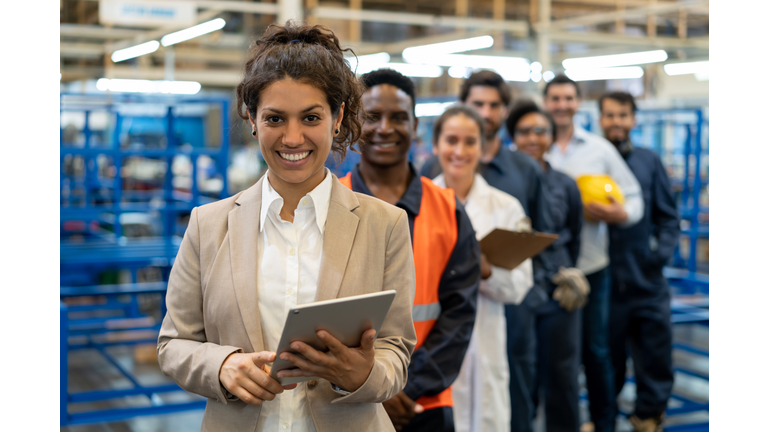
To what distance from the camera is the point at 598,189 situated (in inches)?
143

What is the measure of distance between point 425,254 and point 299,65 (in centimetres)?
78

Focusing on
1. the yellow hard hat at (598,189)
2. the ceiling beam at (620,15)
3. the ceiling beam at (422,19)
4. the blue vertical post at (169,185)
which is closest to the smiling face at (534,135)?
the yellow hard hat at (598,189)

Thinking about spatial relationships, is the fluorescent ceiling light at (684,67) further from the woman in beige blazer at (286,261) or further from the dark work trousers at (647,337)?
the woman in beige blazer at (286,261)

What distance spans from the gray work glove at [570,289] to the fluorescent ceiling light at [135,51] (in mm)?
6427

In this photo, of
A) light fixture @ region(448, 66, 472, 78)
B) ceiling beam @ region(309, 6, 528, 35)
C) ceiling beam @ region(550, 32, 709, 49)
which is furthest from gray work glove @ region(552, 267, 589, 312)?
light fixture @ region(448, 66, 472, 78)

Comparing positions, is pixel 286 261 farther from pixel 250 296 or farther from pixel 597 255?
pixel 597 255

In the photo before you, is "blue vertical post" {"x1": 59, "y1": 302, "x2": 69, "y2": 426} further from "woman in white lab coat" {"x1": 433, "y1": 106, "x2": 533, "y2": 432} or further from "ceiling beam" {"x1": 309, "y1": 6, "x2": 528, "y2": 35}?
"ceiling beam" {"x1": 309, "y1": 6, "x2": 528, "y2": 35}

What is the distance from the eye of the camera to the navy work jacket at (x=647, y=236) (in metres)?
3.90

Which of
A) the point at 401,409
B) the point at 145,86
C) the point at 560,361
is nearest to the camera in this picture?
the point at 401,409

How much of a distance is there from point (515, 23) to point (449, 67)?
46.7 inches

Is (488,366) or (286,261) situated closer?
(286,261)

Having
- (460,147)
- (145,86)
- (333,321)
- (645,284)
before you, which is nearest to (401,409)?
(333,321)

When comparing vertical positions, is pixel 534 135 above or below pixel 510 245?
above
